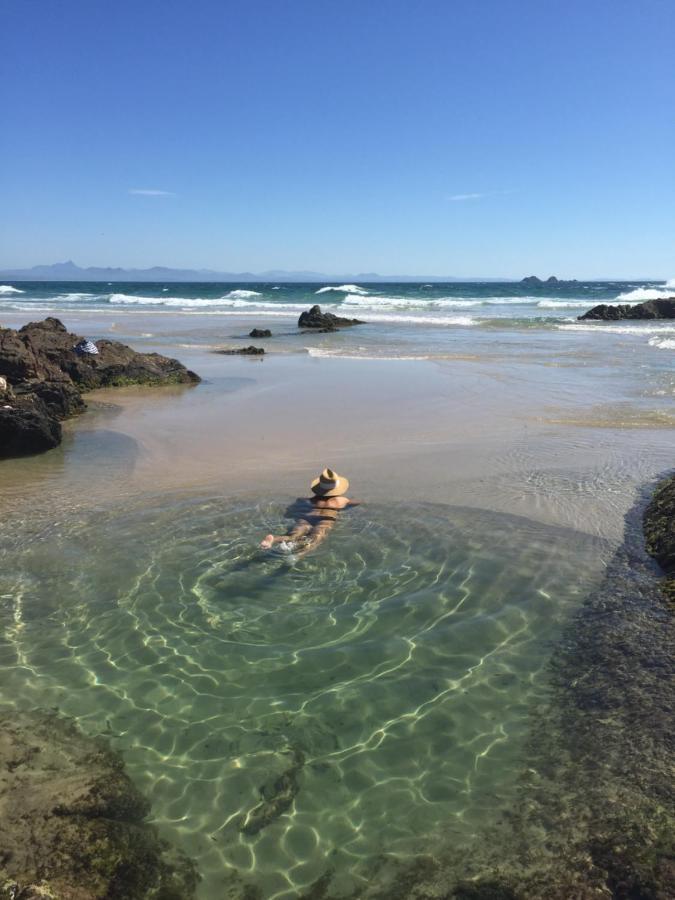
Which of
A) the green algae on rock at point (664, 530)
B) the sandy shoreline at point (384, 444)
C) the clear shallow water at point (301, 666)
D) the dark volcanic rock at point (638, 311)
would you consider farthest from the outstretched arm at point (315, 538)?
the dark volcanic rock at point (638, 311)

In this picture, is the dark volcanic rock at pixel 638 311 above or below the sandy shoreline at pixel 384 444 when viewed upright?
above

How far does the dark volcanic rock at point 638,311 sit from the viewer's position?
140ft

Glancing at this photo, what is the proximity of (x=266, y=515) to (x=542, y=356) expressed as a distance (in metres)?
17.3

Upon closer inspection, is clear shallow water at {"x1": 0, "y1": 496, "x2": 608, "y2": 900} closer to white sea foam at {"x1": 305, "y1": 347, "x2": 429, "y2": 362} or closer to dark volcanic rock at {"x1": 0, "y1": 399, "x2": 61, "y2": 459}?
dark volcanic rock at {"x1": 0, "y1": 399, "x2": 61, "y2": 459}

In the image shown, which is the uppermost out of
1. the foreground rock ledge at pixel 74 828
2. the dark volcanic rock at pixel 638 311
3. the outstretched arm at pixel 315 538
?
the dark volcanic rock at pixel 638 311

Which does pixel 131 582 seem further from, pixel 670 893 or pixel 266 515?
pixel 670 893

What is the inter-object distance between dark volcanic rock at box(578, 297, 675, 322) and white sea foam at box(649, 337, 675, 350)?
14488mm

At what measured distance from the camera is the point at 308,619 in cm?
500

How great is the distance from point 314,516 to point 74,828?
13.3 ft

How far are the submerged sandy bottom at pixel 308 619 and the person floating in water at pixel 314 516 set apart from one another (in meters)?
0.17

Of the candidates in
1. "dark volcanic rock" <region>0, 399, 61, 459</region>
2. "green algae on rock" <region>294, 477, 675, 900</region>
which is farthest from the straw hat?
"dark volcanic rock" <region>0, 399, 61, 459</region>

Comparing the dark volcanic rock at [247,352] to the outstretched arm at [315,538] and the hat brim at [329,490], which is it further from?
the outstretched arm at [315,538]

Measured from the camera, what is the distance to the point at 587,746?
3697 mm

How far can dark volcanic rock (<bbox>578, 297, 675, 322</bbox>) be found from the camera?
42.6 meters
